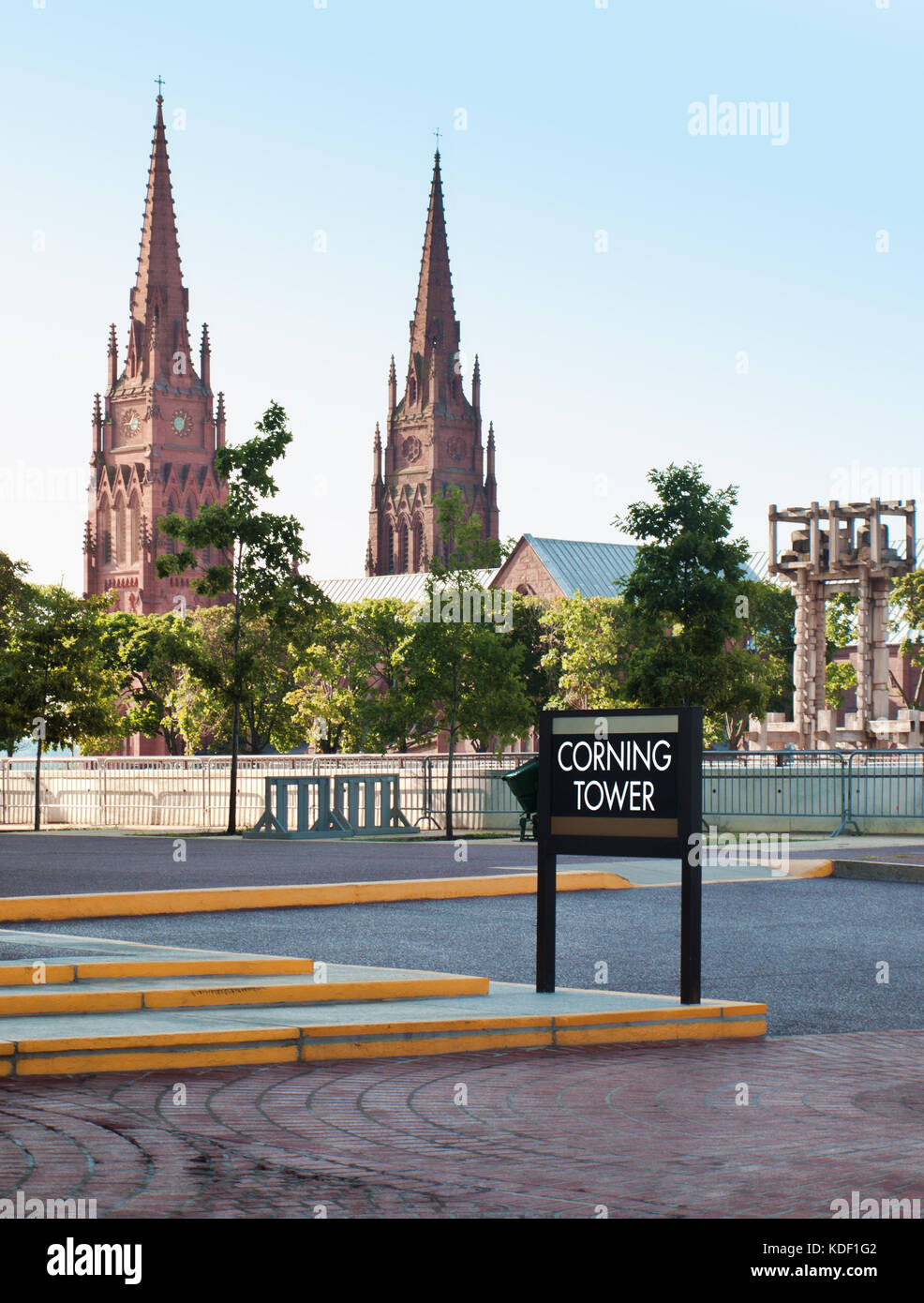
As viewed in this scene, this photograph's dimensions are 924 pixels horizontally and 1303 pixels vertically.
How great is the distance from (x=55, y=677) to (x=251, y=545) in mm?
8919

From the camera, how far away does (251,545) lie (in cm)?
3456

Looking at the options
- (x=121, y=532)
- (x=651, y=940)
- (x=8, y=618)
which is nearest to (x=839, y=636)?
(x=8, y=618)

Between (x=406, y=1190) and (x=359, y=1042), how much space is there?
2700mm

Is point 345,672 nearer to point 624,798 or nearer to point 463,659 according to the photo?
point 463,659

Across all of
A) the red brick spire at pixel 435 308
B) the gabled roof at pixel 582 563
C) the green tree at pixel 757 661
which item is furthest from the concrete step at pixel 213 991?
the red brick spire at pixel 435 308

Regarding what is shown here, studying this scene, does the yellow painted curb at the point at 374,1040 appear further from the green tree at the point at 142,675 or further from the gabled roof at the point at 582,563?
the gabled roof at the point at 582,563

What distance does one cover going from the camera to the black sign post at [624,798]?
342 inches

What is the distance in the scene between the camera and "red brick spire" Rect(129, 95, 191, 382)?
14562cm

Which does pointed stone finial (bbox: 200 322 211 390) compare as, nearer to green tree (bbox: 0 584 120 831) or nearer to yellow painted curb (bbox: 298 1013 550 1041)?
green tree (bbox: 0 584 120 831)

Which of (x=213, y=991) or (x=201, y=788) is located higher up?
(x=213, y=991)

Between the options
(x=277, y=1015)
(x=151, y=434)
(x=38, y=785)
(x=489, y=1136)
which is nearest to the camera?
(x=489, y=1136)

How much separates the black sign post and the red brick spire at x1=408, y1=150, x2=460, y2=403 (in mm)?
155624

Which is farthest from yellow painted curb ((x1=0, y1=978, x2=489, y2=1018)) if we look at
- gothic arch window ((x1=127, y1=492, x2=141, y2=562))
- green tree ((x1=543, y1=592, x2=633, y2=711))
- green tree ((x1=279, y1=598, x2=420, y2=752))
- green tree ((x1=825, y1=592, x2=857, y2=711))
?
gothic arch window ((x1=127, y1=492, x2=141, y2=562))
